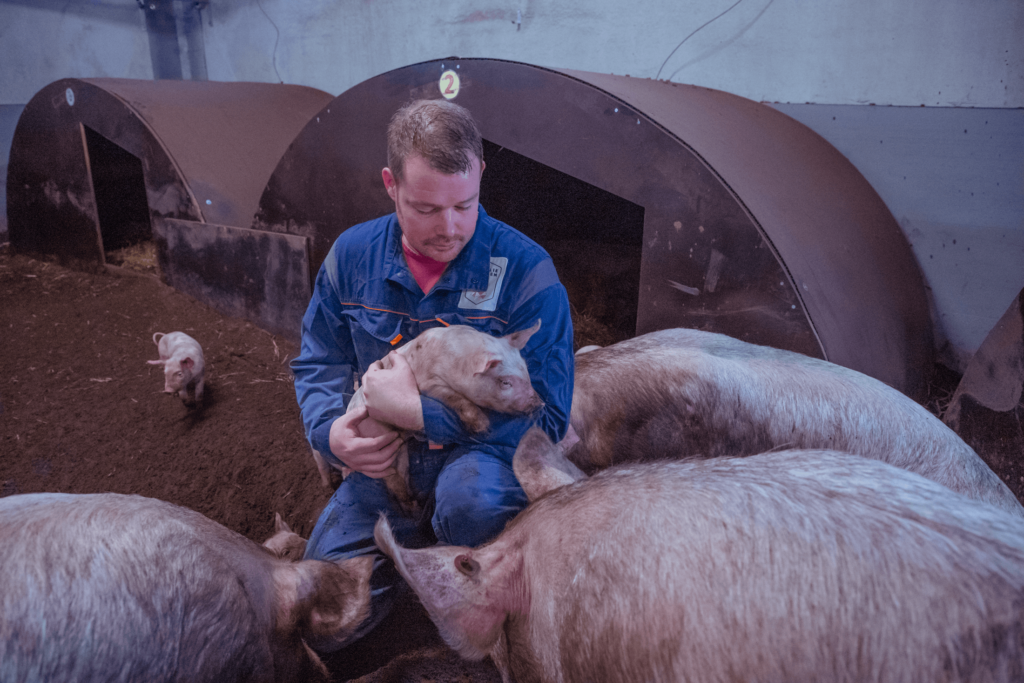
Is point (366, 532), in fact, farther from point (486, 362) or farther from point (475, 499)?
point (486, 362)

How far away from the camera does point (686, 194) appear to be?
2496 mm

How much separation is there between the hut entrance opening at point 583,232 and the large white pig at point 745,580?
8.69ft

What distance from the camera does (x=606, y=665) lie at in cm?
103

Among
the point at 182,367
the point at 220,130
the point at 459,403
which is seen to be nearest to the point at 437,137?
the point at 459,403

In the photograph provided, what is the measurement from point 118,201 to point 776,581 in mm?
5752

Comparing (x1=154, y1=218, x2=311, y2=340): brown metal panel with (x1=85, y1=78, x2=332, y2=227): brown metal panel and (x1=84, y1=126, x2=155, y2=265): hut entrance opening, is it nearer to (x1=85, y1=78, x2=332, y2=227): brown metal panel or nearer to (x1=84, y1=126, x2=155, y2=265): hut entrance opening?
(x1=85, y1=78, x2=332, y2=227): brown metal panel

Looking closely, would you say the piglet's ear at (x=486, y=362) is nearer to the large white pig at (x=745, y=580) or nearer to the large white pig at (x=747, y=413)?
the large white pig at (x=745, y=580)

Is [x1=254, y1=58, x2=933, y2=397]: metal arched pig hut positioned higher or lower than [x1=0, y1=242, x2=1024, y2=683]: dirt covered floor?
higher

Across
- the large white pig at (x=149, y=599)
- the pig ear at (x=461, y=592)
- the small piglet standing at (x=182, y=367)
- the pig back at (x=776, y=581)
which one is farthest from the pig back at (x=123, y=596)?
the small piglet standing at (x=182, y=367)

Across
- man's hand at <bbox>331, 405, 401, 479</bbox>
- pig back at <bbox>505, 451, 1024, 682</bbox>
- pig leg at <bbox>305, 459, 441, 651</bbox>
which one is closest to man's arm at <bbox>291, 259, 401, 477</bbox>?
man's hand at <bbox>331, 405, 401, 479</bbox>

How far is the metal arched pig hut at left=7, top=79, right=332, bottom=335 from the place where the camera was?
407cm

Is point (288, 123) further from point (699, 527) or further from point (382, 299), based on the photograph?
point (699, 527)

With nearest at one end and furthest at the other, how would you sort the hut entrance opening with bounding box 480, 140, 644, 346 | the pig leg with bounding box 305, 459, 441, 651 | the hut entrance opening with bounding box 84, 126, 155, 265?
1. the pig leg with bounding box 305, 459, 441, 651
2. the hut entrance opening with bounding box 480, 140, 644, 346
3. the hut entrance opening with bounding box 84, 126, 155, 265

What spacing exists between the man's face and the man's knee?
0.61m
